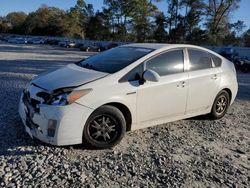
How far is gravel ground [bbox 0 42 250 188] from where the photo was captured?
3637mm

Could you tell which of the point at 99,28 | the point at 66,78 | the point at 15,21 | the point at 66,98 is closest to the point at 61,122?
the point at 66,98

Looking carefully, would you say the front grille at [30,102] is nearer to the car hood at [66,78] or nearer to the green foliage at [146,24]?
the car hood at [66,78]

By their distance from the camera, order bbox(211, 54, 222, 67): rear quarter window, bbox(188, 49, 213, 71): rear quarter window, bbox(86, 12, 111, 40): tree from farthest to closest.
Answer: bbox(86, 12, 111, 40): tree, bbox(211, 54, 222, 67): rear quarter window, bbox(188, 49, 213, 71): rear quarter window

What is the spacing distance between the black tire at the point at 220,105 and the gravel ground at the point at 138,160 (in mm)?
543

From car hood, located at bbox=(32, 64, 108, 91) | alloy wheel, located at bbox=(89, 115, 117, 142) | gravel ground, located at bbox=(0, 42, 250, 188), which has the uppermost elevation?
car hood, located at bbox=(32, 64, 108, 91)

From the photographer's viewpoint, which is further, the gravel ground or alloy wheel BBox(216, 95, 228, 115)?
alloy wheel BBox(216, 95, 228, 115)

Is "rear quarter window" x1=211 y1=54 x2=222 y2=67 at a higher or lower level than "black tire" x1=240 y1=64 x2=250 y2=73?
higher

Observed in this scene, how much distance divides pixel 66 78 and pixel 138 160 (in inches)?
63.6

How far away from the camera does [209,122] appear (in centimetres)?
621

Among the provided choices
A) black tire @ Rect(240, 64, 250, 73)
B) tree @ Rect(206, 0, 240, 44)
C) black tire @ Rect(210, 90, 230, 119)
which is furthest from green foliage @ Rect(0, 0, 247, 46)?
black tire @ Rect(210, 90, 230, 119)

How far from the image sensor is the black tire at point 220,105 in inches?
243

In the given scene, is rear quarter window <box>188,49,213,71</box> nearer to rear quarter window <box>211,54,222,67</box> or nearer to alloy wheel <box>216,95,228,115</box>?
rear quarter window <box>211,54,222,67</box>

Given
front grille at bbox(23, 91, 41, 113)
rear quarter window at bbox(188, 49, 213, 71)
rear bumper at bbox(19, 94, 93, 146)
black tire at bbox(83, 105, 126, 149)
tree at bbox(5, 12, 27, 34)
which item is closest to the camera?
rear bumper at bbox(19, 94, 93, 146)

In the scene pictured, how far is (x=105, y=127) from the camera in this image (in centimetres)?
449
